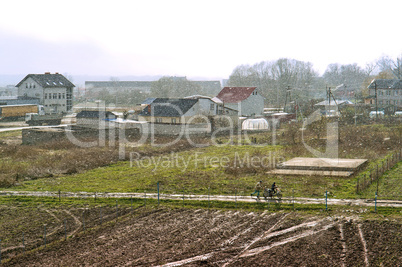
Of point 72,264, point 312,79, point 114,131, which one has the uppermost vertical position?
point 312,79

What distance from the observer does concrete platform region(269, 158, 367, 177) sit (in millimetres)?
26453

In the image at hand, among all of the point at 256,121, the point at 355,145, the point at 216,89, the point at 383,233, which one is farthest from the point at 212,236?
the point at 216,89

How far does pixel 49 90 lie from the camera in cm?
6738

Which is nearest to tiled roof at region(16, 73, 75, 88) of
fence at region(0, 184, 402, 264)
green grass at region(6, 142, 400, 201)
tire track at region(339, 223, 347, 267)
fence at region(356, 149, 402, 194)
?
green grass at region(6, 142, 400, 201)

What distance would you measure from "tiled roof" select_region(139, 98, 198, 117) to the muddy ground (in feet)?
109

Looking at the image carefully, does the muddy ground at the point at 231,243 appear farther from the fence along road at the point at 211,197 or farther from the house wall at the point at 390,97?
the house wall at the point at 390,97

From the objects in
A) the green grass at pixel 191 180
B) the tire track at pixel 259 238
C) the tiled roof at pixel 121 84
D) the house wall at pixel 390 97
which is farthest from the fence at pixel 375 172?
the tiled roof at pixel 121 84

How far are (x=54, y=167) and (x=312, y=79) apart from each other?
8929 cm

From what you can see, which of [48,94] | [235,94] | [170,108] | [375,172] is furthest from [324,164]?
[48,94]

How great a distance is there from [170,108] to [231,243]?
126 ft

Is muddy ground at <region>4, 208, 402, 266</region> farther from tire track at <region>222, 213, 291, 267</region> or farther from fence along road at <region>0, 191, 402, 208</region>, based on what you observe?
fence along road at <region>0, 191, 402, 208</region>

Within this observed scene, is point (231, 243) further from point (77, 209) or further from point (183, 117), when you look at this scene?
point (183, 117)

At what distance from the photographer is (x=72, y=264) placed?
552 inches

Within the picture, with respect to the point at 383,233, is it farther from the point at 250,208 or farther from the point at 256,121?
the point at 256,121
